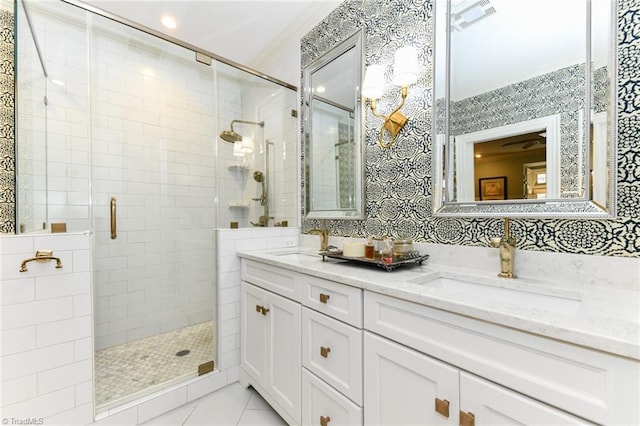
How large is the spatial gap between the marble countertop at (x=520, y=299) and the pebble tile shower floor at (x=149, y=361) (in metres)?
1.12

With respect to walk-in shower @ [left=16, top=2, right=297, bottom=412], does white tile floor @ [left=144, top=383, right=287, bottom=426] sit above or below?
below

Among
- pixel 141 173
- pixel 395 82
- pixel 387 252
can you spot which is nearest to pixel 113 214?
pixel 141 173

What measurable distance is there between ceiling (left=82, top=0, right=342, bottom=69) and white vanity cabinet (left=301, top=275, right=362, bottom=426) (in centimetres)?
207

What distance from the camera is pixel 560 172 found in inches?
41.2

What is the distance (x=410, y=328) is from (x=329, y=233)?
3.78 feet

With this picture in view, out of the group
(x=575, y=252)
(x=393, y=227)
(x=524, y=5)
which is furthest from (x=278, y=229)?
(x=524, y=5)

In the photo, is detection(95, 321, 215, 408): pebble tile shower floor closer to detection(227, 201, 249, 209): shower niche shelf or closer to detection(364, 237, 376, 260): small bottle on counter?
detection(227, 201, 249, 209): shower niche shelf

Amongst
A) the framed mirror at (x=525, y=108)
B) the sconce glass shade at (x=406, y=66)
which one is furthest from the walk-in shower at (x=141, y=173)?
the framed mirror at (x=525, y=108)

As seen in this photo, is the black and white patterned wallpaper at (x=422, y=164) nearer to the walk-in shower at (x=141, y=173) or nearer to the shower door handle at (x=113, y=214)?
the walk-in shower at (x=141, y=173)

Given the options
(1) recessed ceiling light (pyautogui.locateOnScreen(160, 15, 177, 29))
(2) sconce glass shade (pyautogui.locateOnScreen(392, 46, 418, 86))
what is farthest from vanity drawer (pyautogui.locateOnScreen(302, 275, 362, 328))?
(1) recessed ceiling light (pyautogui.locateOnScreen(160, 15, 177, 29))

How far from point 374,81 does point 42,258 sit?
1951 millimetres

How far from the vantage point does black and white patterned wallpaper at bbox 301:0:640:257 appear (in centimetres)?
91

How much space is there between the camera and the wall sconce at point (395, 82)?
1.43 metres

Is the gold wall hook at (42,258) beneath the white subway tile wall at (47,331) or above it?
above
